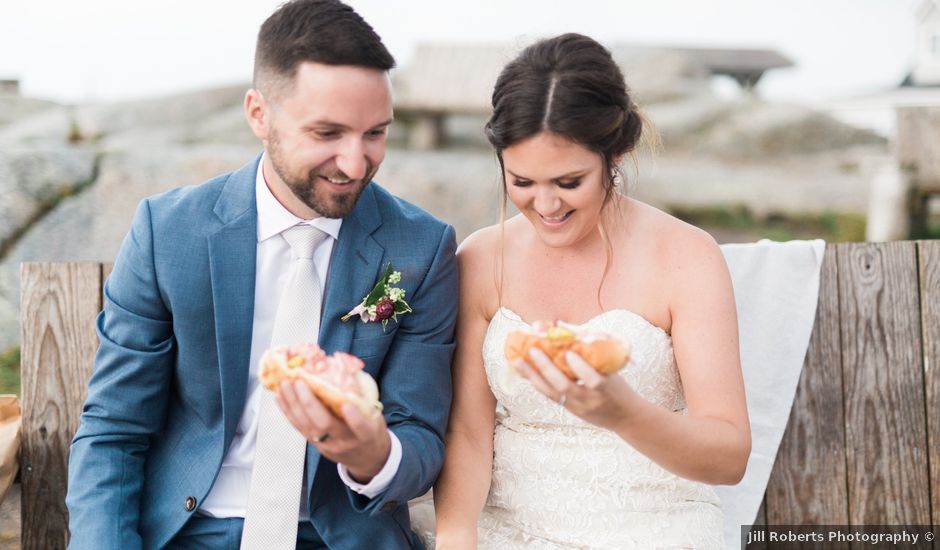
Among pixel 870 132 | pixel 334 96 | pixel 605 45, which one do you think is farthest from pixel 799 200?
pixel 334 96

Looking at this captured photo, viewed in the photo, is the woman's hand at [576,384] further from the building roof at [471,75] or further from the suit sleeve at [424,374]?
the building roof at [471,75]

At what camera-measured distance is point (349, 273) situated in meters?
2.66

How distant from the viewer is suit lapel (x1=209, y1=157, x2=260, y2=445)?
8.39 feet

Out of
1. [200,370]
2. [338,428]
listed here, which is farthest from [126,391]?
[338,428]

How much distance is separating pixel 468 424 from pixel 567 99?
1021 millimetres

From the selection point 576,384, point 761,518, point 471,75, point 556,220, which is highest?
point 471,75

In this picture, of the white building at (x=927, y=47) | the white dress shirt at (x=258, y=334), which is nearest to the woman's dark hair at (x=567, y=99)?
the white dress shirt at (x=258, y=334)

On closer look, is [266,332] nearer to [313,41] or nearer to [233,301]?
[233,301]

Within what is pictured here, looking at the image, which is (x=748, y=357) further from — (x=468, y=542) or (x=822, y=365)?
(x=468, y=542)

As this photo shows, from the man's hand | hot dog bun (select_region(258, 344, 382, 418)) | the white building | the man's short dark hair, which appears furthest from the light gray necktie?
the white building

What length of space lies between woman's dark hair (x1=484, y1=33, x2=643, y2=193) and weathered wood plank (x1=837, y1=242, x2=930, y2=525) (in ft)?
3.75

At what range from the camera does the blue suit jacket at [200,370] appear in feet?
8.41

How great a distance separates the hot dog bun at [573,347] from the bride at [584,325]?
383 millimetres

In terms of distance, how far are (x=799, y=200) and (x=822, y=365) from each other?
23.5 ft
